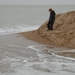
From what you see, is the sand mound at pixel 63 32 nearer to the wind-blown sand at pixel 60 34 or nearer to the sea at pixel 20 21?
the wind-blown sand at pixel 60 34

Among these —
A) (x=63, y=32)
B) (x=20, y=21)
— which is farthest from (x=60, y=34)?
(x=20, y=21)

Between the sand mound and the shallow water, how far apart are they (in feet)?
5.07

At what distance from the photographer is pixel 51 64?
8.41 metres

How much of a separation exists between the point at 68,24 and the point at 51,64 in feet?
20.4

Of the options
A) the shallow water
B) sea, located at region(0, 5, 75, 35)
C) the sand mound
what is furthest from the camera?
sea, located at region(0, 5, 75, 35)

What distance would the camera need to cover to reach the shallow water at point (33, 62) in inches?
298

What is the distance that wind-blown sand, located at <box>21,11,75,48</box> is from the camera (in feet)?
41.3

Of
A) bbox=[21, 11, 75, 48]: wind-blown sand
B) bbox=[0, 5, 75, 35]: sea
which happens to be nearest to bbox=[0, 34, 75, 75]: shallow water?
bbox=[21, 11, 75, 48]: wind-blown sand

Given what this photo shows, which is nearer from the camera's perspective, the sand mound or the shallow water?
the shallow water

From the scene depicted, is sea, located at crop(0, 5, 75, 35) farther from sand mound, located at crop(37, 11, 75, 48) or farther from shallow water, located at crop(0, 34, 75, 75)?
shallow water, located at crop(0, 34, 75, 75)

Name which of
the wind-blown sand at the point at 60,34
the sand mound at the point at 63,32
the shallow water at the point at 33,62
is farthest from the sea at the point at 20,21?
the shallow water at the point at 33,62

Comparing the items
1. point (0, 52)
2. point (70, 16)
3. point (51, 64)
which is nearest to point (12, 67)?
point (51, 64)

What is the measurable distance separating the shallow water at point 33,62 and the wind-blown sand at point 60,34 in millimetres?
1541

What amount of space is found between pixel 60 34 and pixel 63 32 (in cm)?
22
